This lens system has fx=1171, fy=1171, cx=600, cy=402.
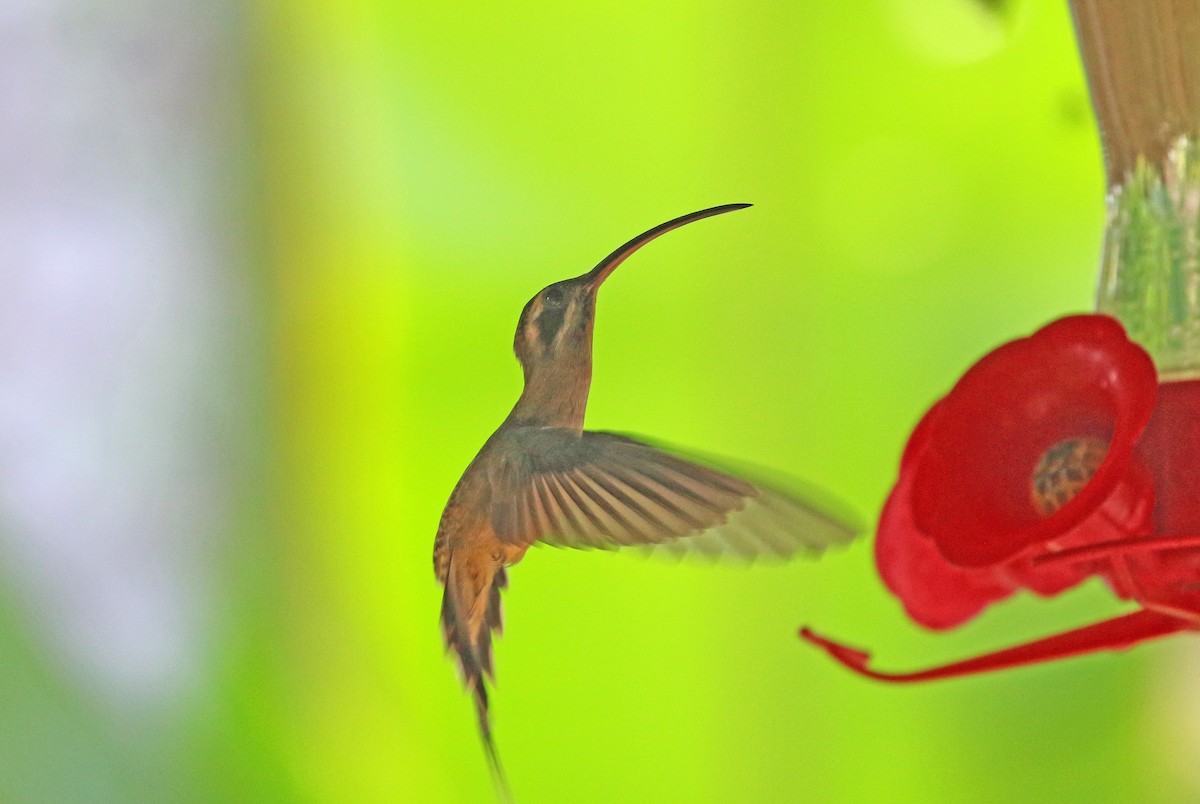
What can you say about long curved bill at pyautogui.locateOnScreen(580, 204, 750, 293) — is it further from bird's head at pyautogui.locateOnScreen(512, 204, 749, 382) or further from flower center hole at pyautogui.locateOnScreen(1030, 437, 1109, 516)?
flower center hole at pyautogui.locateOnScreen(1030, 437, 1109, 516)

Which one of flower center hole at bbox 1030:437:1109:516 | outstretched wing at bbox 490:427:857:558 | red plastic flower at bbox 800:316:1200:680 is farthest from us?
flower center hole at bbox 1030:437:1109:516

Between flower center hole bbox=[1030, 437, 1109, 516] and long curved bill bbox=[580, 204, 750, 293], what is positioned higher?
long curved bill bbox=[580, 204, 750, 293]

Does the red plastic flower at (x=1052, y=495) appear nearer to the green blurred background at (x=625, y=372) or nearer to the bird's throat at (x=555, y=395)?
the bird's throat at (x=555, y=395)

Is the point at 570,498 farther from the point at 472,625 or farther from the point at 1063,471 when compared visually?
the point at 1063,471

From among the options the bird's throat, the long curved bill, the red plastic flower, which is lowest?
the red plastic flower

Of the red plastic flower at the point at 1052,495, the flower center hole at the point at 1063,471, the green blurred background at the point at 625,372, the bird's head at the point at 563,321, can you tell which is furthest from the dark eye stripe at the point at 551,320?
the green blurred background at the point at 625,372

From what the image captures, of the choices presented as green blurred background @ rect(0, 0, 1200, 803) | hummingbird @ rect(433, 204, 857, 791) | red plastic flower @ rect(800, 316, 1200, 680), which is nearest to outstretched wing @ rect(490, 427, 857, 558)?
hummingbird @ rect(433, 204, 857, 791)

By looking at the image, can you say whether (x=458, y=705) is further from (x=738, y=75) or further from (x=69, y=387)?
(x=738, y=75)
